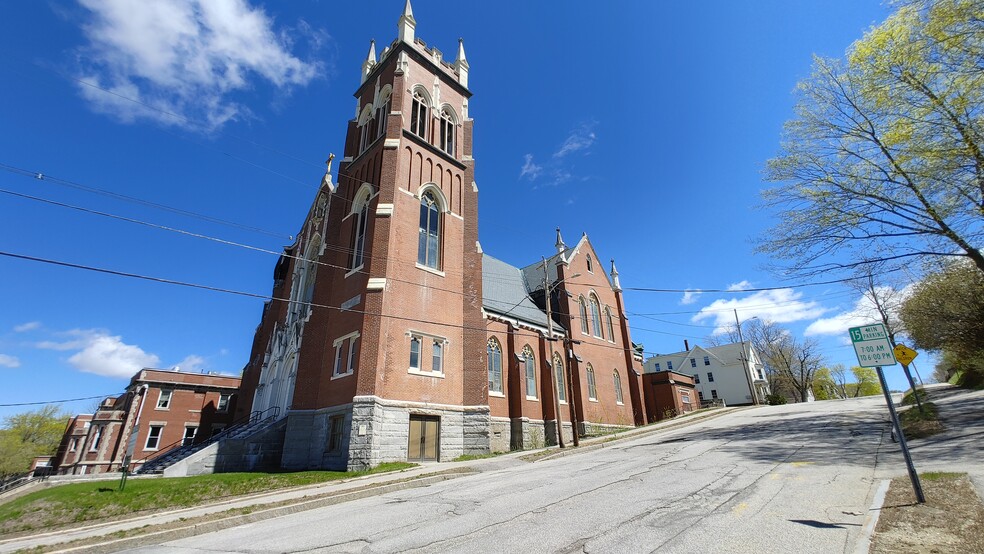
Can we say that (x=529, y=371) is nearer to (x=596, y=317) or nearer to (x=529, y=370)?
(x=529, y=370)

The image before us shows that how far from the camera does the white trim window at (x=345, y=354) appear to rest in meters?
19.0

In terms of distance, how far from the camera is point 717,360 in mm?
61062

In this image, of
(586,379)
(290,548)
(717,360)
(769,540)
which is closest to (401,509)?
(290,548)

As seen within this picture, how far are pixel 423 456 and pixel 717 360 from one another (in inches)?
2177

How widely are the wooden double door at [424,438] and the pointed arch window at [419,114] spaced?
15287mm

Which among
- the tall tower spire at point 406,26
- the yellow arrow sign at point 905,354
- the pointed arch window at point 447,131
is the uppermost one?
the tall tower spire at point 406,26

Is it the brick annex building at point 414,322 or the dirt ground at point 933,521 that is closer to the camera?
the dirt ground at point 933,521

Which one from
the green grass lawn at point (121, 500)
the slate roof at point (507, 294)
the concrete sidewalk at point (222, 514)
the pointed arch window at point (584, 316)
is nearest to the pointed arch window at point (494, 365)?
the slate roof at point (507, 294)

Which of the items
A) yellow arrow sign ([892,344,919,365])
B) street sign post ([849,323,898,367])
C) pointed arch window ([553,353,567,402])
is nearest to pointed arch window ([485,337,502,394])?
pointed arch window ([553,353,567,402])

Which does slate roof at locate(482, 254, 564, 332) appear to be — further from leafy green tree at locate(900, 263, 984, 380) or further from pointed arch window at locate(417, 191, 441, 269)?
leafy green tree at locate(900, 263, 984, 380)

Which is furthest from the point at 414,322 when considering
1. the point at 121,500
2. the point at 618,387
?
the point at 618,387

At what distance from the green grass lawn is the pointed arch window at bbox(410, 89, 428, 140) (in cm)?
1807

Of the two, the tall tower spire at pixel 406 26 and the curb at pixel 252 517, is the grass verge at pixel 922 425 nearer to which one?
the curb at pixel 252 517

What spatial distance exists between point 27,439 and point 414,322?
81.3 m
